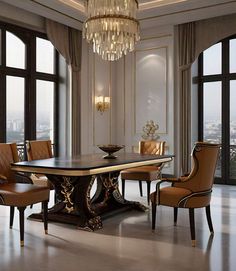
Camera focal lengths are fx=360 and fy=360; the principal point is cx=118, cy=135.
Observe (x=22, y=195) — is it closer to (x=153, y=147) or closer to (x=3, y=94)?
(x=153, y=147)

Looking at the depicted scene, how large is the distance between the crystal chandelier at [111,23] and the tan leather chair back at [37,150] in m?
1.58

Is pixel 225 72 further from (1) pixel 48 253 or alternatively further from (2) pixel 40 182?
(1) pixel 48 253

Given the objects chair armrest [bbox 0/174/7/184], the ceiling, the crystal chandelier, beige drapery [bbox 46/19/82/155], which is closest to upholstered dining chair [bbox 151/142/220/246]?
chair armrest [bbox 0/174/7/184]

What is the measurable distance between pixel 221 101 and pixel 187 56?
1.10 metres

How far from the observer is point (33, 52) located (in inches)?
262

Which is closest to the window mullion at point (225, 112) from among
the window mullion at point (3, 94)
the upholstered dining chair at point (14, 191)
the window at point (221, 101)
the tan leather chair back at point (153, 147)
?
the window at point (221, 101)

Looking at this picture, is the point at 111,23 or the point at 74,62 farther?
the point at 74,62

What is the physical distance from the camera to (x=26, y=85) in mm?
6609

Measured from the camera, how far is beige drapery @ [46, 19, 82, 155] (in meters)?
6.93

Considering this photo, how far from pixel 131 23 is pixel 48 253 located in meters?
2.99

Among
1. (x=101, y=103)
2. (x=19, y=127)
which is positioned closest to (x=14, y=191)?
(x=19, y=127)

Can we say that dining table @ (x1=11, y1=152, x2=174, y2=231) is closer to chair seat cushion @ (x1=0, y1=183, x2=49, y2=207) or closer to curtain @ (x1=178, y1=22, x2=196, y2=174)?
chair seat cushion @ (x1=0, y1=183, x2=49, y2=207)

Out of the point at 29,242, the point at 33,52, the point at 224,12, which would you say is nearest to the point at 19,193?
the point at 29,242

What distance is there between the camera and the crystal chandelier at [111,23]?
452 centimetres
